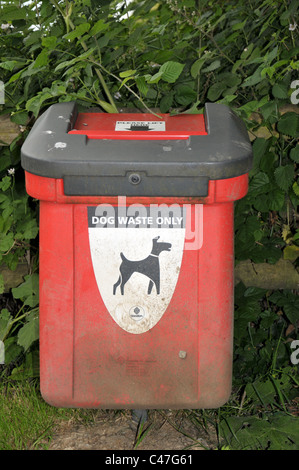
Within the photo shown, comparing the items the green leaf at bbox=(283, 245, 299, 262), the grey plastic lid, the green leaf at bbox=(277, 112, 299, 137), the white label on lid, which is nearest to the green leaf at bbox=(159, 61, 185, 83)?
the white label on lid

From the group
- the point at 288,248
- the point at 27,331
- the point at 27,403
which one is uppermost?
the point at 288,248

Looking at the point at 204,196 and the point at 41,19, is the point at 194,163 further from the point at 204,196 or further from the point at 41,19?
the point at 41,19

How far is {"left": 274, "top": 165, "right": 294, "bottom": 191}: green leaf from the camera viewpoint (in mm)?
2578

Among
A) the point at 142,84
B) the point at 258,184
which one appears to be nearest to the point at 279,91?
the point at 258,184

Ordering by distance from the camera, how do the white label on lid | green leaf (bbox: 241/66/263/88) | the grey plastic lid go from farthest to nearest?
green leaf (bbox: 241/66/263/88)
the white label on lid
the grey plastic lid

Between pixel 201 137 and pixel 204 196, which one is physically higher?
pixel 201 137

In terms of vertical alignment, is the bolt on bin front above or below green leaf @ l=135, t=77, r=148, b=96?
below

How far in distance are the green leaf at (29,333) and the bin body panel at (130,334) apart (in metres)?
0.43

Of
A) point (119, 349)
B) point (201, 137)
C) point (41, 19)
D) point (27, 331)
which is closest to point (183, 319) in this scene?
point (119, 349)

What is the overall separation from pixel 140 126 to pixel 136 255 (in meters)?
0.50

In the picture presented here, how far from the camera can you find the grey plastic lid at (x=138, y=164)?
6.29ft

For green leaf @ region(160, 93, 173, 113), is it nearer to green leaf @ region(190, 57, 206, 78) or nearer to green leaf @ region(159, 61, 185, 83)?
green leaf @ region(190, 57, 206, 78)

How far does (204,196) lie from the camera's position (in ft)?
6.43

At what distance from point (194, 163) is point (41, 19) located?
1093mm
